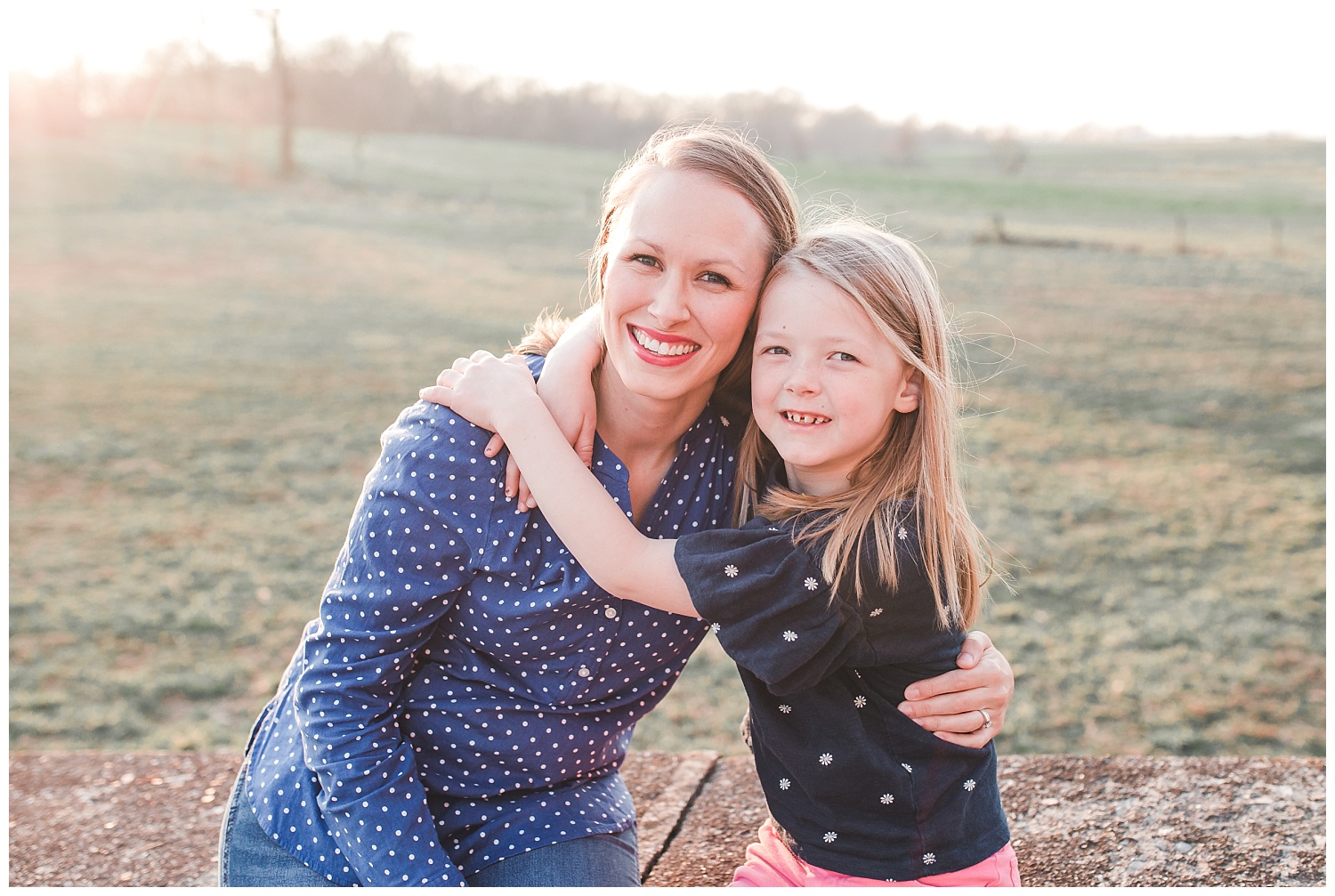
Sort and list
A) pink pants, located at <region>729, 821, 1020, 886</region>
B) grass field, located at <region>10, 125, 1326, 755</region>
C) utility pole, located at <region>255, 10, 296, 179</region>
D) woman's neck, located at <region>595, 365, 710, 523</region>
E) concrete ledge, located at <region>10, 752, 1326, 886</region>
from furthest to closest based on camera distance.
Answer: utility pole, located at <region>255, 10, 296, 179</region> → grass field, located at <region>10, 125, 1326, 755</region> → concrete ledge, located at <region>10, 752, 1326, 886</region> → woman's neck, located at <region>595, 365, 710, 523</region> → pink pants, located at <region>729, 821, 1020, 886</region>

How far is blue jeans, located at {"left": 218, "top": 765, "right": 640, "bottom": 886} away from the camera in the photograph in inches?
77.5

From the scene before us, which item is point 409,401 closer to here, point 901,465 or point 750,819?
point 750,819

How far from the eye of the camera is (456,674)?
6.56 ft

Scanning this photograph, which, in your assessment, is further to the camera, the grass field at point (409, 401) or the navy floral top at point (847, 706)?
the grass field at point (409, 401)

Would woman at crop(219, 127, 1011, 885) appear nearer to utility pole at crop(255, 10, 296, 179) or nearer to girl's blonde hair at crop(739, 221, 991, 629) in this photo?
girl's blonde hair at crop(739, 221, 991, 629)

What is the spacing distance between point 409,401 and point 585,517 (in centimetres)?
834

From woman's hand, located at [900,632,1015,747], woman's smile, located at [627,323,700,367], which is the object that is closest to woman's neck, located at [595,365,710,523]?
woman's smile, located at [627,323,700,367]

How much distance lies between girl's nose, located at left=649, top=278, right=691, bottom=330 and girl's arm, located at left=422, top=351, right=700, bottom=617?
256mm

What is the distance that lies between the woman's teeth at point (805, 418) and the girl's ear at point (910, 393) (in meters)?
0.15

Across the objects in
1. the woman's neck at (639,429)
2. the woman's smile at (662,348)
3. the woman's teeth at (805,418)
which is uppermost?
the woman's smile at (662,348)

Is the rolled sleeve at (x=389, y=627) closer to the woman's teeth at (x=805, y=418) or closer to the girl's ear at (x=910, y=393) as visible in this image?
Result: the woman's teeth at (x=805, y=418)

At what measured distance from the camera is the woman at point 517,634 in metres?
1.85

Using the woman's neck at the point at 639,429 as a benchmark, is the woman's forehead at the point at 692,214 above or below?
above

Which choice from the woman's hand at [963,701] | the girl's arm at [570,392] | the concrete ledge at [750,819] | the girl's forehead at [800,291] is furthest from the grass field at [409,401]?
the concrete ledge at [750,819]
